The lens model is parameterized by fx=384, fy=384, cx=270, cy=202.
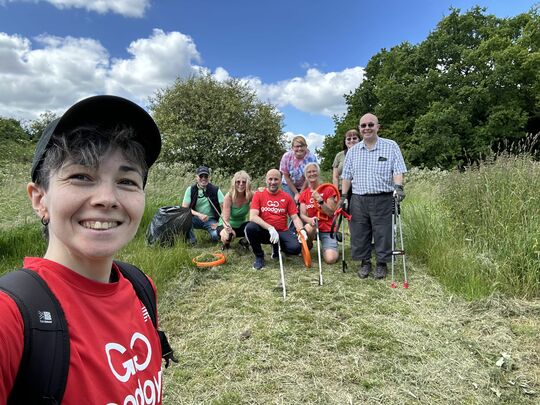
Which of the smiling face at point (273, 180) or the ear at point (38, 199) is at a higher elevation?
the smiling face at point (273, 180)

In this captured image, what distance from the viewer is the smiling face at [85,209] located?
3.14 feet

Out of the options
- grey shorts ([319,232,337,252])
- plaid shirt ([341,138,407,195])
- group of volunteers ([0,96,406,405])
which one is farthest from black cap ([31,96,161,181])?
grey shorts ([319,232,337,252])

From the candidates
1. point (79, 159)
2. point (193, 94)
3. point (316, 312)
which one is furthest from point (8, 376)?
point (193, 94)

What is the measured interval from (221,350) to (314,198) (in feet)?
9.40

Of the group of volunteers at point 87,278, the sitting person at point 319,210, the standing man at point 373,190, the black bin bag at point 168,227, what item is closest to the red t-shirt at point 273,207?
the sitting person at point 319,210

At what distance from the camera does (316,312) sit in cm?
376

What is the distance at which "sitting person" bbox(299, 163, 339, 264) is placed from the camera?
553cm

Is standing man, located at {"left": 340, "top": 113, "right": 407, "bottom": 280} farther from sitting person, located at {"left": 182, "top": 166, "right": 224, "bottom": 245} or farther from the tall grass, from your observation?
sitting person, located at {"left": 182, "top": 166, "right": 224, "bottom": 245}

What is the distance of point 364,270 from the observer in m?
4.96

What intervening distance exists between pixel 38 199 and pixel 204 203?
19.1ft

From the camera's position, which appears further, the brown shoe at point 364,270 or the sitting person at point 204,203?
the sitting person at point 204,203

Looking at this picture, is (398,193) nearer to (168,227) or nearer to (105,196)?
(168,227)

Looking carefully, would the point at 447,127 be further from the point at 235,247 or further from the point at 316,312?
the point at 316,312

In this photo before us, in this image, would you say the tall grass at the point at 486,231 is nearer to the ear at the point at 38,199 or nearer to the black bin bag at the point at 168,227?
the black bin bag at the point at 168,227
